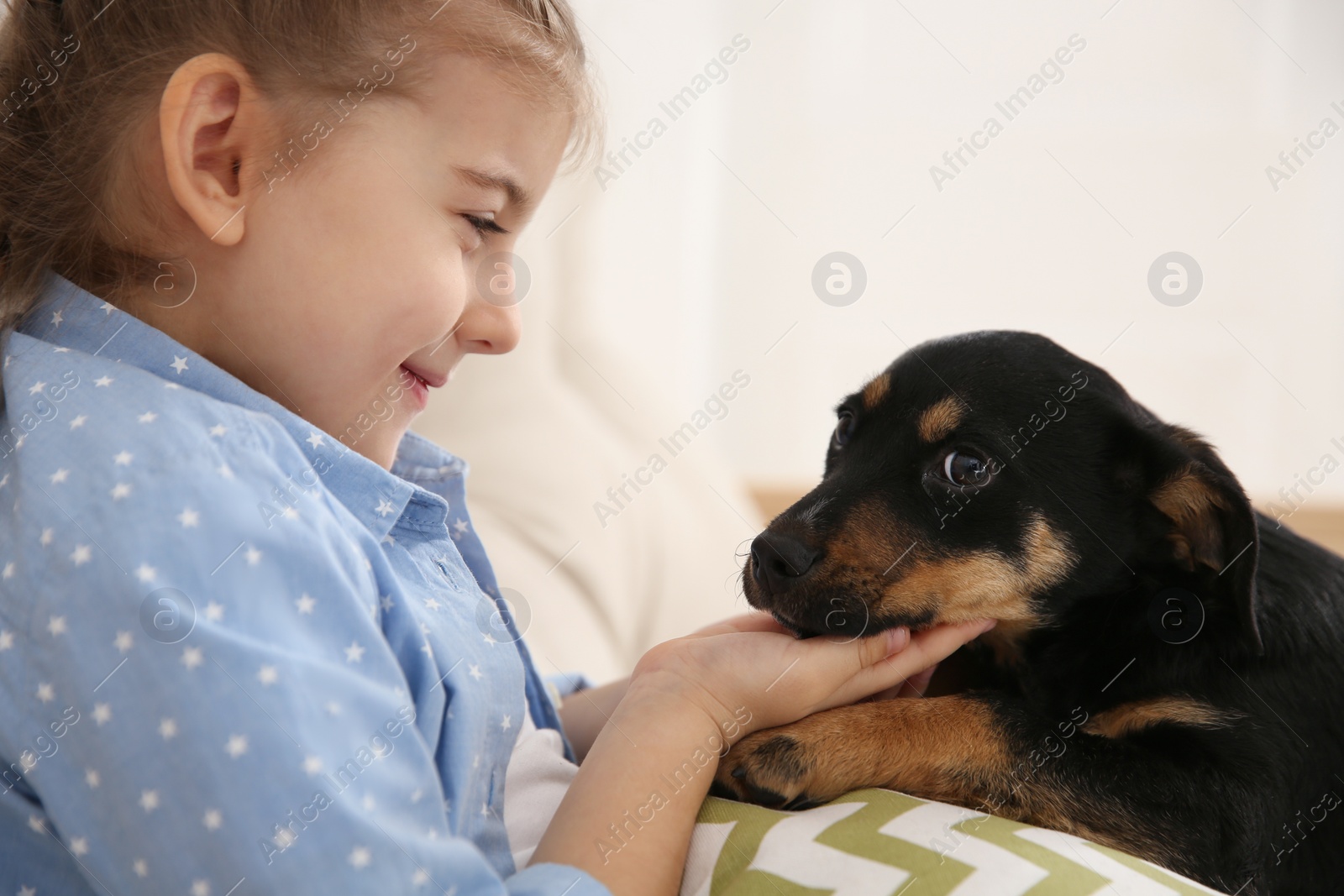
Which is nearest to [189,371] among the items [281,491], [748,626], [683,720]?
[281,491]

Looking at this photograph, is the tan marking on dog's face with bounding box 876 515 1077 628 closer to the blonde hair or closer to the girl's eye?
the girl's eye

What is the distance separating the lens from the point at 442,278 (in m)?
1.13

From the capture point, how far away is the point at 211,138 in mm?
1111

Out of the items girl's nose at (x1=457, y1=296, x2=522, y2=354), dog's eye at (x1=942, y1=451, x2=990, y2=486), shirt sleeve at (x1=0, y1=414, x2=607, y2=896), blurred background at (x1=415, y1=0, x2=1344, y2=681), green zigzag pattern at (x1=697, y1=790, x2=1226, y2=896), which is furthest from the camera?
blurred background at (x1=415, y1=0, x2=1344, y2=681)

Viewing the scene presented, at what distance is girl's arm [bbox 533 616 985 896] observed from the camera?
1.02m

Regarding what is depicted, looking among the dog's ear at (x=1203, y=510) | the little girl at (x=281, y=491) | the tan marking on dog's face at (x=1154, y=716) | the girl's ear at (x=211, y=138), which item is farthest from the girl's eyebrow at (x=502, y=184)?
the tan marking on dog's face at (x=1154, y=716)

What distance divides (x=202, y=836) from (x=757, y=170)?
3.46m

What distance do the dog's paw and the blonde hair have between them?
84 centimetres

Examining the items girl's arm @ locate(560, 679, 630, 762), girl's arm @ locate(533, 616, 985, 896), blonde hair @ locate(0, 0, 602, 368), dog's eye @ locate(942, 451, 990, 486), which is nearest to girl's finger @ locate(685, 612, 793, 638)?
girl's arm @ locate(533, 616, 985, 896)

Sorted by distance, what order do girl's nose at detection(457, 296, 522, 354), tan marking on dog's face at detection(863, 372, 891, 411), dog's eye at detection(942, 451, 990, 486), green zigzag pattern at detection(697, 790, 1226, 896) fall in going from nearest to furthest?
green zigzag pattern at detection(697, 790, 1226, 896) < girl's nose at detection(457, 296, 522, 354) < dog's eye at detection(942, 451, 990, 486) < tan marking on dog's face at detection(863, 372, 891, 411)

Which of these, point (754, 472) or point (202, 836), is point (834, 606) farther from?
point (754, 472)

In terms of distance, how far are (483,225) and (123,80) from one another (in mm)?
428

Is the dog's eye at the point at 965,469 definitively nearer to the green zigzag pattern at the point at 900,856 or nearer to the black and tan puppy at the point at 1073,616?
the black and tan puppy at the point at 1073,616

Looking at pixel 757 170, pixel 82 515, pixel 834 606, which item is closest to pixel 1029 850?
pixel 834 606
